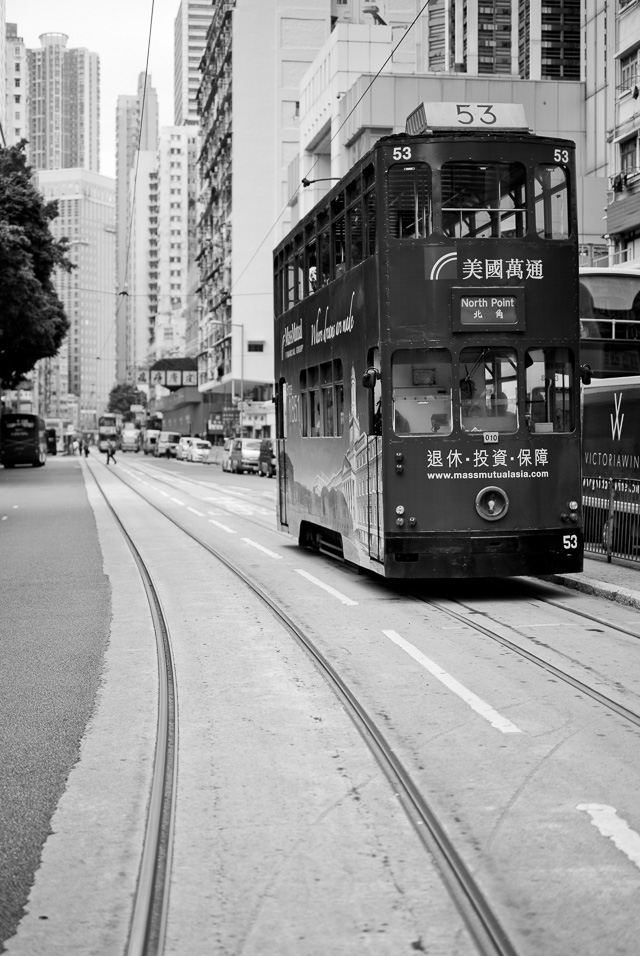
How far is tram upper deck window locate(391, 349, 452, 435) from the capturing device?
1168 centimetres

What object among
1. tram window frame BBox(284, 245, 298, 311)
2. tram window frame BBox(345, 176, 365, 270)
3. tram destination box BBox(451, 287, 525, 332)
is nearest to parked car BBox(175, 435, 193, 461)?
tram window frame BBox(284, 245, 298, 311)

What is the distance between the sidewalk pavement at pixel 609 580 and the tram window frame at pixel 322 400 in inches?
121

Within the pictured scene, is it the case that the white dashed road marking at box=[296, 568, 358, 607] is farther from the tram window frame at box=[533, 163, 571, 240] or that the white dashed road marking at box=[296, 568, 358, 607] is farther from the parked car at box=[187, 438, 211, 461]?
the parked car at box=[187, 438, 211, 461]

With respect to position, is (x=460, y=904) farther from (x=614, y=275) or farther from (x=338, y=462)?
(x=614, y=275)

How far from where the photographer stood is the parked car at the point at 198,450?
80.1 meters

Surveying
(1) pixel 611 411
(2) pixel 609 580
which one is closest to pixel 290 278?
(1) pixel 611 411

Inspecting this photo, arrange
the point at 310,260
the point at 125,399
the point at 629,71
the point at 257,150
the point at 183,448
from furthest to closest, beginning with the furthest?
the point at 125,399 < the point at 183,448 < the point at 257,150 < the point at 629,71 < the point at 310,260

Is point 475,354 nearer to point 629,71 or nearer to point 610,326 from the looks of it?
point 610,326

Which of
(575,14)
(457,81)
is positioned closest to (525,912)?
(457,81)

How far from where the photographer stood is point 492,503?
38.4 ft

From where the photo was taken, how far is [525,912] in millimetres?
3994

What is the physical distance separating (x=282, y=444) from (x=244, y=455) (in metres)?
38.5

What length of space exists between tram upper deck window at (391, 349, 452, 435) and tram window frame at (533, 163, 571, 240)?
1614mm

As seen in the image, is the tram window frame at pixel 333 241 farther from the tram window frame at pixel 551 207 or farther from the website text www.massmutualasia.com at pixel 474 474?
the website text www.massmutualasia.com at pixel 474 474
